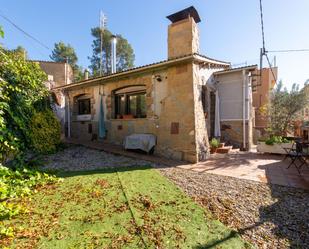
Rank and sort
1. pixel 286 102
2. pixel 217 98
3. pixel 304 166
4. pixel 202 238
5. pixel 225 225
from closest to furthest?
pixel 202 238 → pixel 225 225 → pixel 304 166 → pixel 217 98 → pixel 286 102

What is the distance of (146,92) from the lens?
9.23 metres

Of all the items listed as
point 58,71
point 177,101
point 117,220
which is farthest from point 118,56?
point 117,220

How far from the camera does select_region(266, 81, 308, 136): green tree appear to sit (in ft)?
40.5

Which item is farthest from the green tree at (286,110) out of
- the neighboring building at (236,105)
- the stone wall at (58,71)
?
the stone wall at (58,71)

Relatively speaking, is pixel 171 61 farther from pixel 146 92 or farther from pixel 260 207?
pixel 260 207

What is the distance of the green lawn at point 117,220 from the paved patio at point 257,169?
228 centimetres

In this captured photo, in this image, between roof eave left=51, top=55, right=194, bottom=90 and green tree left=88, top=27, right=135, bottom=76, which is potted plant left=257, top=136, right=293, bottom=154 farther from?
green tree left=88, top=27, right=135, bottom=76

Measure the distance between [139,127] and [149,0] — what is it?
22.0 feet

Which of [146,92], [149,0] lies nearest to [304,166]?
[146,92]

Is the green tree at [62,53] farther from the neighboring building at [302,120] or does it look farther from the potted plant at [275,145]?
the potted plant at [275,145]

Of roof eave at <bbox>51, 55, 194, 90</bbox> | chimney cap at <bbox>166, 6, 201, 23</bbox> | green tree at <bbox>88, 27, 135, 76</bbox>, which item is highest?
green tree at <bbox>88, 27, 135, 76</bbox>

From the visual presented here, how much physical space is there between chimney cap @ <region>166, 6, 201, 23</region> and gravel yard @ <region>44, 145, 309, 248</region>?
26.1 feet

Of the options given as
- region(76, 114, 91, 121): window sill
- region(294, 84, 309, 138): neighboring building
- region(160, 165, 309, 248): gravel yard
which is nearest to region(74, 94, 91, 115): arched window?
A: region(76, 114, 91, 121): window sill

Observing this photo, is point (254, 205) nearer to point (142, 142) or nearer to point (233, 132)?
point (142, 142)
